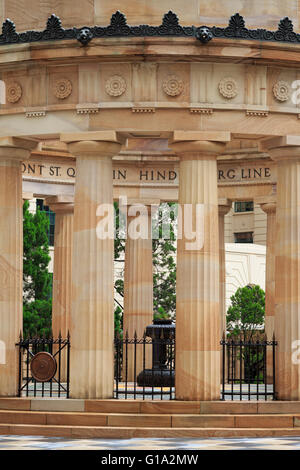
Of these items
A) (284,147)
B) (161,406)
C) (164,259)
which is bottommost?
(161,406)

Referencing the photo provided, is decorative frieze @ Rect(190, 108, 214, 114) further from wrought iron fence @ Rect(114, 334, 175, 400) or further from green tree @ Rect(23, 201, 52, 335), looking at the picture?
green tree @ Rect(23, 201, 52, 335)

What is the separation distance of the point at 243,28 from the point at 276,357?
14164mm

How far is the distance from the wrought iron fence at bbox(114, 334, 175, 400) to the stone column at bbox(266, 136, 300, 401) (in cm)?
488

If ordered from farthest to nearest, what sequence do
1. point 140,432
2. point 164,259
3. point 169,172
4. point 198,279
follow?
1. point 164,259
2. point 169,172
3. point 198,279
4. point 140,432

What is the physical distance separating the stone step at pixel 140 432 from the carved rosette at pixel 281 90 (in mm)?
14153

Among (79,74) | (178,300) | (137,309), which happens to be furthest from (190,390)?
(137,309)

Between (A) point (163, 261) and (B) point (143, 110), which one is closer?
(B) point (143, 110)

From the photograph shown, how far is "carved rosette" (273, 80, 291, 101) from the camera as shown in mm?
51781

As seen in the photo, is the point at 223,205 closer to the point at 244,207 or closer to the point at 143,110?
the point at 143,110

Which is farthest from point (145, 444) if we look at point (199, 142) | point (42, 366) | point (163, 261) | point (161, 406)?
point (163, 261)

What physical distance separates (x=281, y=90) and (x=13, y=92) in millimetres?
11622

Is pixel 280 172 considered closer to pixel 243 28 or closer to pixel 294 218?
pixel 294 218

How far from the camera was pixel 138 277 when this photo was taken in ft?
232

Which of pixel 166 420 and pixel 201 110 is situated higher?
pixel 201 110
